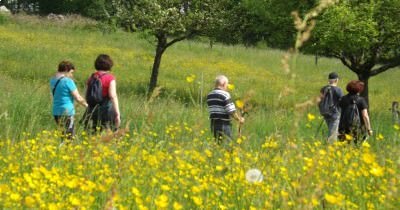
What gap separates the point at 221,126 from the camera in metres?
8.68

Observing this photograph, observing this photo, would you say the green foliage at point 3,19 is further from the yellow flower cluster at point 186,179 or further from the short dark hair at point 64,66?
the yellow flower cluster at point 186,179

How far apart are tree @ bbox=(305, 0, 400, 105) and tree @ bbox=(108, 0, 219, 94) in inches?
186

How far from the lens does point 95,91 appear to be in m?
8.08

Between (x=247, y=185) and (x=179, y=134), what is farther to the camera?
(x=179, y=134)

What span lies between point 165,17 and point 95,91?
46.9 feet

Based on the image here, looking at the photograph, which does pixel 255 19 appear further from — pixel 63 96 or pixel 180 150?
pixel 180 150

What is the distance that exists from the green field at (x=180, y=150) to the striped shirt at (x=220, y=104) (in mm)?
227

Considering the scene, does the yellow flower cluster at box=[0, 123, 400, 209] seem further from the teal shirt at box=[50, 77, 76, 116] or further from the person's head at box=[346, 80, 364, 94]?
the person's head at box=[346, 80, 364, 94]

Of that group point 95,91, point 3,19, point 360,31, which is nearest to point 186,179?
point 95,91

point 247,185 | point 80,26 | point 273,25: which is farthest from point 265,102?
point 80,26

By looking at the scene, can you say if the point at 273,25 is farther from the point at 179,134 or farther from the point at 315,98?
the point at 315,98

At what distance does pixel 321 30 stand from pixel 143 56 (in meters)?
15.4

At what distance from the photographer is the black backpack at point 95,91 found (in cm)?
808

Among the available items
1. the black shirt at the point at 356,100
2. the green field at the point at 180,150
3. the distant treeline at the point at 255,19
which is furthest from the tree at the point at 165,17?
the black shirt at the point at 356,100
